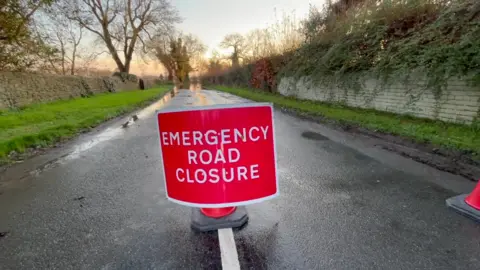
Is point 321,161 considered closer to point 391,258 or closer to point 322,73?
point 391,258

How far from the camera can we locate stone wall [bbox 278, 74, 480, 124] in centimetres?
650

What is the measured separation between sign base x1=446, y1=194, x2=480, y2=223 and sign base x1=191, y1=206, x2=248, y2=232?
2.49 metres

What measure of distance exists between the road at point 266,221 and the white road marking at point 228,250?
59mm

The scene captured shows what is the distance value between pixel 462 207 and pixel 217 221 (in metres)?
2.86

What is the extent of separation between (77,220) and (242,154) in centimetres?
217

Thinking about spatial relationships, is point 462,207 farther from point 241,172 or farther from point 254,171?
point 241,172

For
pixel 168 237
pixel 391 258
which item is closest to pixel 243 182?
pixel 168 237

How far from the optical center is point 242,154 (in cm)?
257

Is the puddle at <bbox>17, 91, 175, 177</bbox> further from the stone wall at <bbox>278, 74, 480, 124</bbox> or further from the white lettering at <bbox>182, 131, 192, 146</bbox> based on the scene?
the stone wall at <bbox>278, 74, 480, 124</bbox>

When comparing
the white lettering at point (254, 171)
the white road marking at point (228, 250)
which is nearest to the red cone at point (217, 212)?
the white road marking at point (228, 250)

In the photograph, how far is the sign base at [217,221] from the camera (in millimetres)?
2802

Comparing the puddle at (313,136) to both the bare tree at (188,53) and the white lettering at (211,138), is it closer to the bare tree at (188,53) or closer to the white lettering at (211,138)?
the white lettering at (211,138)

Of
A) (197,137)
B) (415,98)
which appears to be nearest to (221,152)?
(197,137)

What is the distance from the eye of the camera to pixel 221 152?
100 inches
